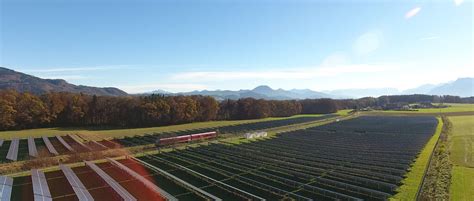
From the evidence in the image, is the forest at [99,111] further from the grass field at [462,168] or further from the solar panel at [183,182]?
the grass field at [462,168]

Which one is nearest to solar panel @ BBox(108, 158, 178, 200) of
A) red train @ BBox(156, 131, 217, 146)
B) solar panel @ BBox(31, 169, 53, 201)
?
solar panel @ BBox(31, 169, 53, 201)

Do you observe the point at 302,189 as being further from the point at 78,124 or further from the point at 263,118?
the point at 263,118

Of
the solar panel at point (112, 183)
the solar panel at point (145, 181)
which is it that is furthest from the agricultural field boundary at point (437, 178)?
the solar panel at point (112, 183)

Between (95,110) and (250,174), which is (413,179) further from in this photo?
(95,110)

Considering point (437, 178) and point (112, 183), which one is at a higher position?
point (437, 178)

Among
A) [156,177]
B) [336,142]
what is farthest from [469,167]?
[156,177]

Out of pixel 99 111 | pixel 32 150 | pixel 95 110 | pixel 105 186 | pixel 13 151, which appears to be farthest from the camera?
pixel 99 111

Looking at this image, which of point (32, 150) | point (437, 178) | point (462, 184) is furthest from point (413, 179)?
point (32, 150)
